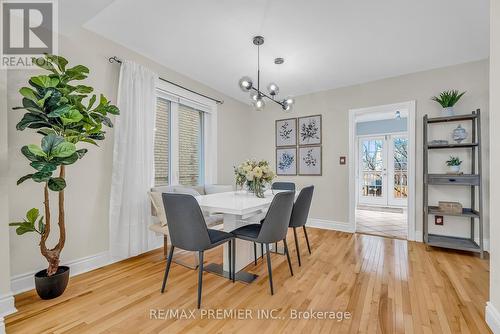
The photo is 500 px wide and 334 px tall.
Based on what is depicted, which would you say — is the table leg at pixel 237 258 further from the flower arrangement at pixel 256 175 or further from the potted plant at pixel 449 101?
the potted plant at pixel 449 101

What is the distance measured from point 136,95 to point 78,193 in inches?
50.3

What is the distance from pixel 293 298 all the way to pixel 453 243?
2.51m

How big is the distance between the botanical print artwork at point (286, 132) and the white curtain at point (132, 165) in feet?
8.54

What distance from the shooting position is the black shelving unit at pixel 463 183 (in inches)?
113

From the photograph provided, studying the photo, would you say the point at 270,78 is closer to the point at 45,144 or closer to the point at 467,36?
the point at 467,36

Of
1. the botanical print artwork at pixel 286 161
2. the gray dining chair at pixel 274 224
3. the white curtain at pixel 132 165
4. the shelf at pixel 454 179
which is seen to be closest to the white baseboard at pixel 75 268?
the white curtain at pixel 132 165

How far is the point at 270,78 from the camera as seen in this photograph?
3713 millimetres

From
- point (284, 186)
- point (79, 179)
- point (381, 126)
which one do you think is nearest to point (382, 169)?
point (381, 126)

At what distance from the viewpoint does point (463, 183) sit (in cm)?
292

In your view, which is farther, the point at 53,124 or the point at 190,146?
the point at 190,146

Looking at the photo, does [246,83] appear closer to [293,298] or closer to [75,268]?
[293,298]
